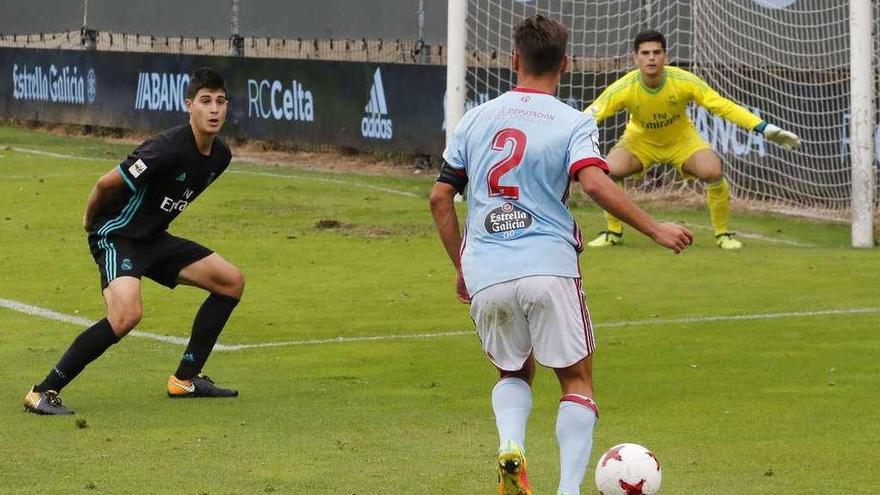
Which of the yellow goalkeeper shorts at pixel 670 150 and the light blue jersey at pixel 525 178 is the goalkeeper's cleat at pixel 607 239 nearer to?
the yellow goalkeeper shorts at pixel 670 150

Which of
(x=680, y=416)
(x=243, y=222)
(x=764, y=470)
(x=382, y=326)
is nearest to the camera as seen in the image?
(x=764, y=470)

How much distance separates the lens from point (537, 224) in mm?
6527

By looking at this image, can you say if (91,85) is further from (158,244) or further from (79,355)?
(79,355)

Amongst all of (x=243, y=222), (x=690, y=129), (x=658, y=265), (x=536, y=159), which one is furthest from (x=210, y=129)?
(x=243, y=222)

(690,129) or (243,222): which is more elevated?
(690,129)

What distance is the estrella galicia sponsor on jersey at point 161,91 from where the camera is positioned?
87.6 feet

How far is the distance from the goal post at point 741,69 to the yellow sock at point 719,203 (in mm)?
2017

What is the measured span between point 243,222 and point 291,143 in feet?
24.6

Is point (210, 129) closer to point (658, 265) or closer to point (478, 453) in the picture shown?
point (478, 453)

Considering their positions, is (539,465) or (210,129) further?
(210,129)

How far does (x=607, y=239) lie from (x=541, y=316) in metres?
9.71

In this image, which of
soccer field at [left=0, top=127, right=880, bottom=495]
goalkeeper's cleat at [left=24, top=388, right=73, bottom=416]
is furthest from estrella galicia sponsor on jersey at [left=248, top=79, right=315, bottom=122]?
goalkeeper's cleat at [left=24, top=388, right=73, bottom=416]

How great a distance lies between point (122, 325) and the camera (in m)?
8.85

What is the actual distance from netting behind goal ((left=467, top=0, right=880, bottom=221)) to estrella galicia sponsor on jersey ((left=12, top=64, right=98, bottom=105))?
9478 millimetres
